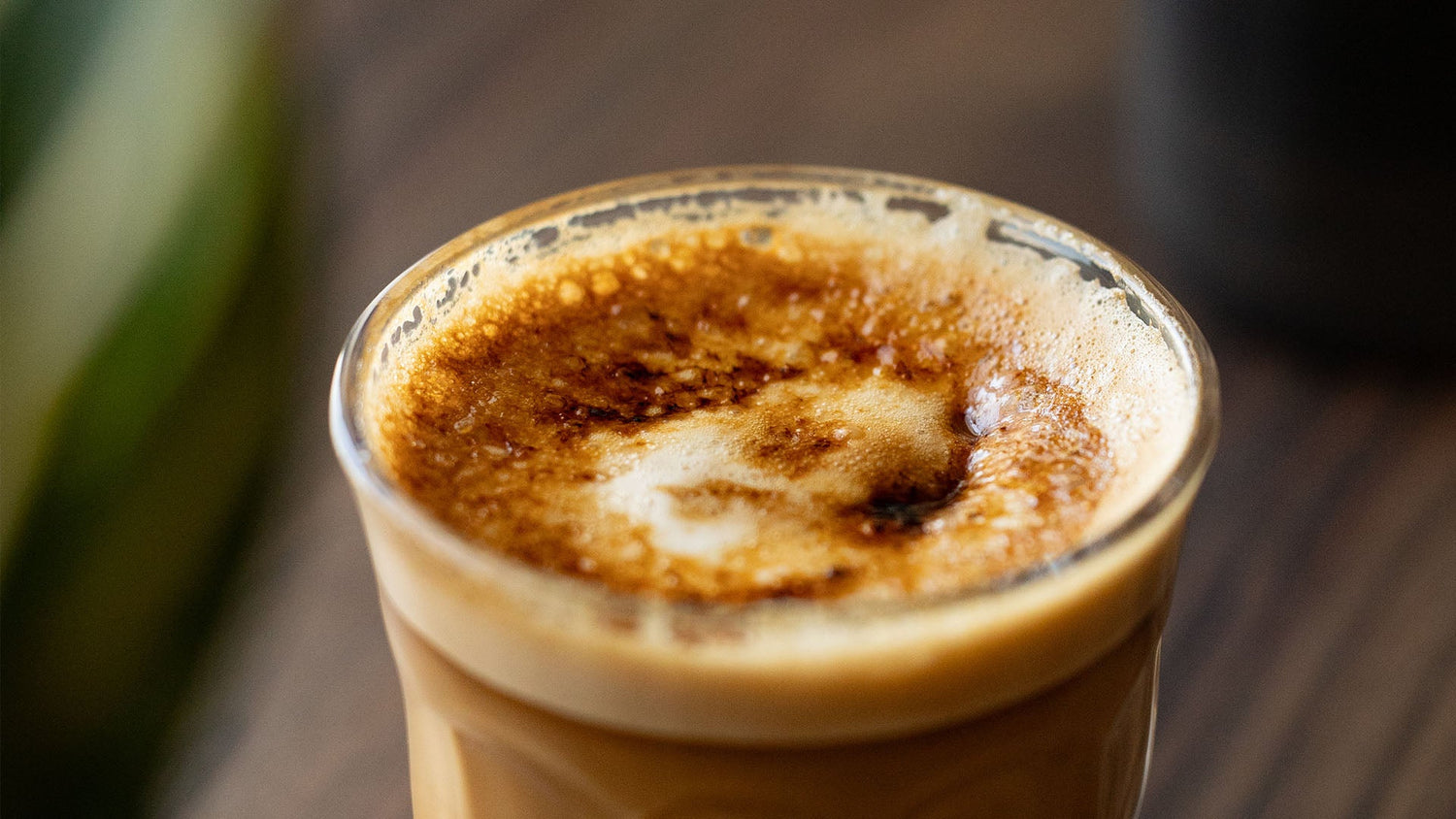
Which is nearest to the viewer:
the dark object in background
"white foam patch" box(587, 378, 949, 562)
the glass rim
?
the glass rim

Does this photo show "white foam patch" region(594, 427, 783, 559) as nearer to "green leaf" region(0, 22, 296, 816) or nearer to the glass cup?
the glass cup

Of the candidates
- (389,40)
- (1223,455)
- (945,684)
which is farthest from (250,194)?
(389,40)

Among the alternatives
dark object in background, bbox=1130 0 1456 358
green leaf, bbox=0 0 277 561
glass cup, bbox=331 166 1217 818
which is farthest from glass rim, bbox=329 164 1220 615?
dark object in background, bbox=1130 0 1456 358

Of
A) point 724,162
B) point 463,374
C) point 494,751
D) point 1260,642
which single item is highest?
point 463,374

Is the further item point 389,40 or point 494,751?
point 389,40

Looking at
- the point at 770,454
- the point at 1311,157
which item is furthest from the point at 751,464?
the point at 1311,157

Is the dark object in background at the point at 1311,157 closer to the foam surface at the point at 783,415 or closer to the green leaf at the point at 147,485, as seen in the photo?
the foam surface at the point at 783,415

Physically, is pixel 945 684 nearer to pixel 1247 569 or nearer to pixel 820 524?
pixel 820 524

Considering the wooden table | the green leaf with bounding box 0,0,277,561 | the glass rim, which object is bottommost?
the wooden table
